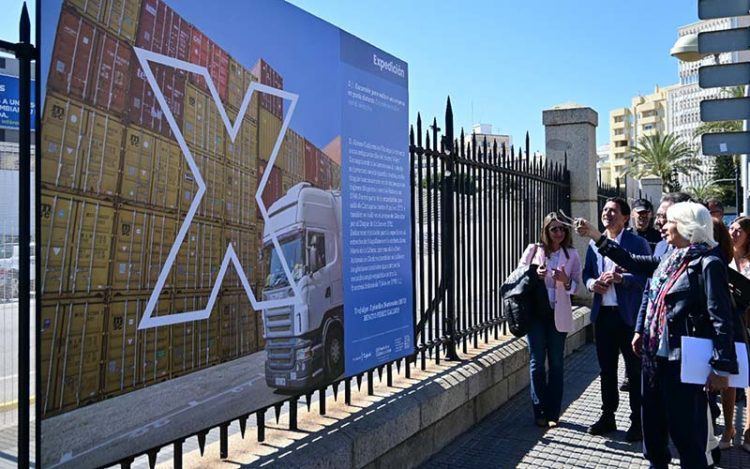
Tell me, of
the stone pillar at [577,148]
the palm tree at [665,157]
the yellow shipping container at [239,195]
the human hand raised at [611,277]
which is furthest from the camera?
the palm tree at [665,157]

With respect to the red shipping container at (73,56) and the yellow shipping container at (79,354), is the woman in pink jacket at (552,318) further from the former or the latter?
the red shipping container at (73,56)

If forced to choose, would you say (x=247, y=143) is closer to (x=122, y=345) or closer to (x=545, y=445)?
(x=122, y=345)

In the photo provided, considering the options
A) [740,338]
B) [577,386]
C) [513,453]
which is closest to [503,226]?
[577,386]

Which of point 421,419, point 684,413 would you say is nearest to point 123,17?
point 421,419

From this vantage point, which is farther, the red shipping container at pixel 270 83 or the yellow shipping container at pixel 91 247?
the red shipping container at pixel 270 83

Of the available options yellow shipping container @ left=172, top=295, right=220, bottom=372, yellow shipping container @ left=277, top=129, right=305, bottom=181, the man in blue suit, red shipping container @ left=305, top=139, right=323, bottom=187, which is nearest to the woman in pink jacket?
the man in blue suit

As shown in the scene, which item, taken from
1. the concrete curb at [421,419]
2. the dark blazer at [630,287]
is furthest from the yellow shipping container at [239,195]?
the dark blazer at [630,287]

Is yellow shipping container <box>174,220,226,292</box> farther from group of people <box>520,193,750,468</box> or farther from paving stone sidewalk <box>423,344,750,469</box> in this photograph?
group of people <box>520,193,750,468</box>

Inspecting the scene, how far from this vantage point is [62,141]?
2.20 metres

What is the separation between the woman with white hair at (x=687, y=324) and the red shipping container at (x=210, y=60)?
2683 mm

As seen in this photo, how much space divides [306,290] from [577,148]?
6.53 metres

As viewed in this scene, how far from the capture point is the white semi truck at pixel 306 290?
131 inches

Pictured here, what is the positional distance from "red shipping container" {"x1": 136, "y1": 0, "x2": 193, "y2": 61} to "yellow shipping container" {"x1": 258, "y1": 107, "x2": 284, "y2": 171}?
1.82 feet

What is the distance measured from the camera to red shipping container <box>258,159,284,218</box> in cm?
319
